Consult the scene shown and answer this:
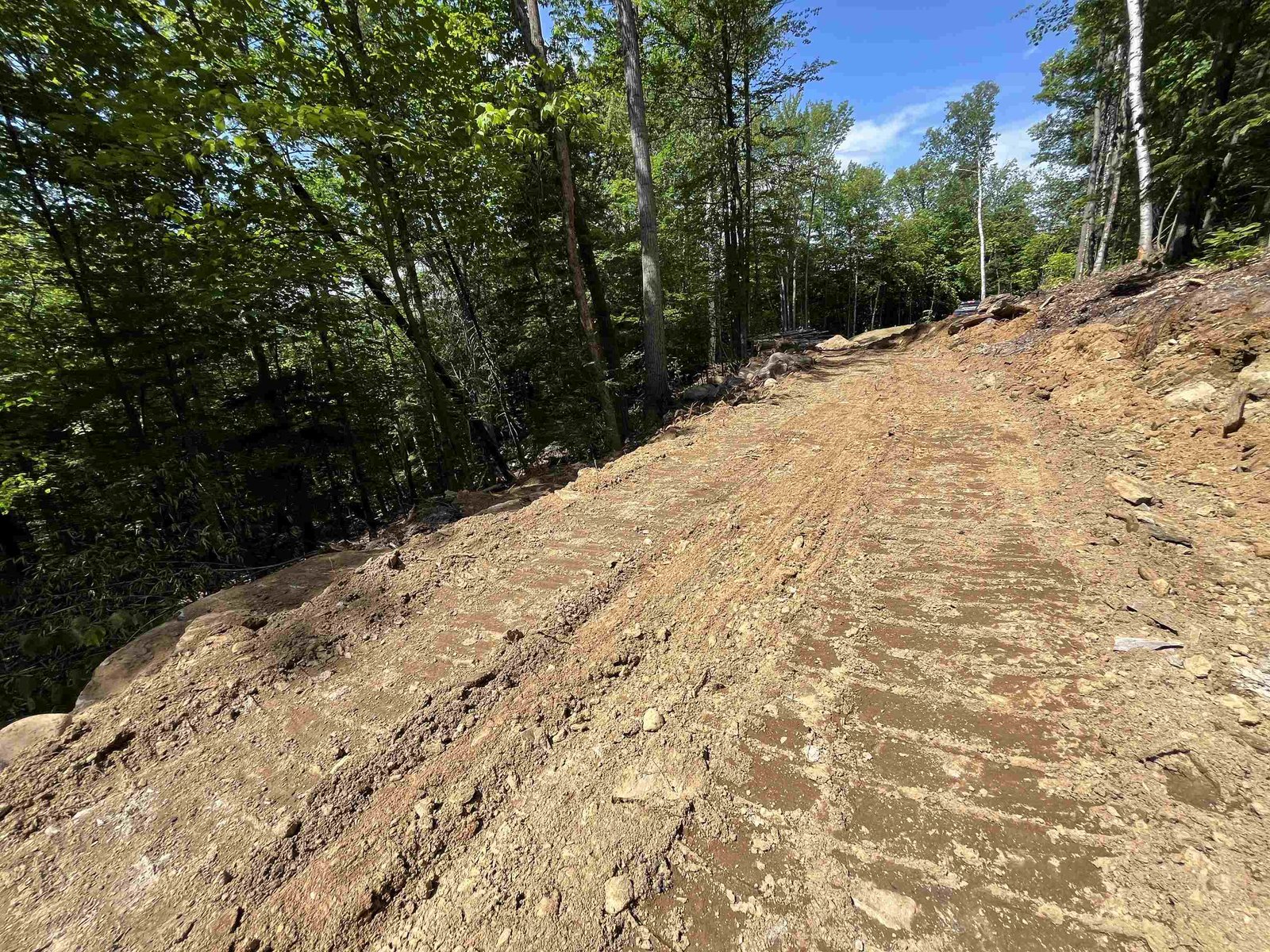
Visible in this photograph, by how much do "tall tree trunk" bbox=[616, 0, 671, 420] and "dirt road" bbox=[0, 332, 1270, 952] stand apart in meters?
6.22

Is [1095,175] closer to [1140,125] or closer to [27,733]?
[1140,125]

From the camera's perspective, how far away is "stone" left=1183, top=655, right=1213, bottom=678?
1.88 m

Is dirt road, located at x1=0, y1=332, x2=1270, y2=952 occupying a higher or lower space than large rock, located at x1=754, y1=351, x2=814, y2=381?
lower

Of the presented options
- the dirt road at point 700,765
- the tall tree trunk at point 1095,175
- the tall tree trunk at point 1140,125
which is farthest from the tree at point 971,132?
the dirt road at point 700,765

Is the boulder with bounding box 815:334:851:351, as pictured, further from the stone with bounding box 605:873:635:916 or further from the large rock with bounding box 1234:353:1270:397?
the stone with bounding box 605:873:635:916

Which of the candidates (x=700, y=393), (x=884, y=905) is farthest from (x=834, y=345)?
(x=884, y=905)

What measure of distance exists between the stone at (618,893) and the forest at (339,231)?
15.6 feet

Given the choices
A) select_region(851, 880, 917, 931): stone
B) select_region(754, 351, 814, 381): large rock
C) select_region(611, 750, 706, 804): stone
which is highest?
select_region(754, 351, 814, 381): large rock

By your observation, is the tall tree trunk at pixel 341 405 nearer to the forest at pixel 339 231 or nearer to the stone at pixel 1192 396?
the forest at pixel 339 231

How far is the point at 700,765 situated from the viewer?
1.86 meters

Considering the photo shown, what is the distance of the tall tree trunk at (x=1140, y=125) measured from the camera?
7895 millimetres

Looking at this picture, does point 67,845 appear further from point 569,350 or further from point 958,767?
point 569,350

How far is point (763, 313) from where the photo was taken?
26.5 meters

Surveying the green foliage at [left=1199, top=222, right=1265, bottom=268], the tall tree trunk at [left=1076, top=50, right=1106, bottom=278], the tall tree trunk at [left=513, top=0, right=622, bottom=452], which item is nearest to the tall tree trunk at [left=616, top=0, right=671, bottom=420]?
the tall tree trunk at [left=513, top=0, right=622, bottom=452]
